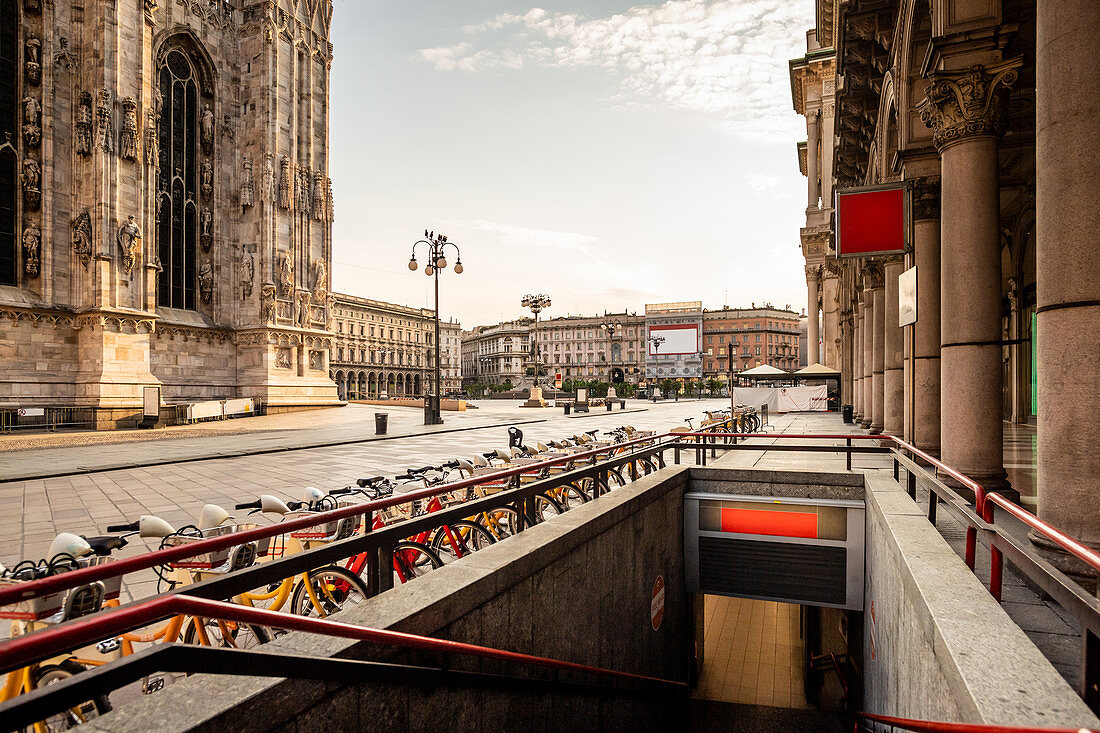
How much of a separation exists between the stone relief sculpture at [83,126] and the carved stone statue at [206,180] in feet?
25.3

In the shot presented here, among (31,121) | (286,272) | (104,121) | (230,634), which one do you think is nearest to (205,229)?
(286,272)

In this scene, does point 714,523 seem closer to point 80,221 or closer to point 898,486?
A: point 898,486

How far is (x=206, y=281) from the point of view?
33.5 meters

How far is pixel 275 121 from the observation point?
34719 millimetres

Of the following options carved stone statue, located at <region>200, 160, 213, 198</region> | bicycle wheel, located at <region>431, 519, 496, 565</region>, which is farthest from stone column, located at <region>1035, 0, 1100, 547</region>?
carved stone statue, located at <region>200, 160, 213, 198</region>

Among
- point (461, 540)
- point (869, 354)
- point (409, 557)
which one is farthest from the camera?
point (869, 354)

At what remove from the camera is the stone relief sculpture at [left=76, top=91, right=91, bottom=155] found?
25.6 m

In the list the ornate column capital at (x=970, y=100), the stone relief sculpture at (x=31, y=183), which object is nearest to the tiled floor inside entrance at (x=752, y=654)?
the ornate column capital at (x=970, y=100)

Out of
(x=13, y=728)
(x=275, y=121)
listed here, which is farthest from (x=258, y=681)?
(x=275, y=121)

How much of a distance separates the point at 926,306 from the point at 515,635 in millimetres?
8678

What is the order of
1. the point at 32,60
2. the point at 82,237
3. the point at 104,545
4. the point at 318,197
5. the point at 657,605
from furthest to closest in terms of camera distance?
the point at 318,197
the point at 82,237
the point at 32,60
the point at 657,605
the point at 104,545

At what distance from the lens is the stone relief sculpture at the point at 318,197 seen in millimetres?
37406

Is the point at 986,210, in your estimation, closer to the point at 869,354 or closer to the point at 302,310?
the point at 869,354

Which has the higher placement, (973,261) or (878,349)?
(973,261)
